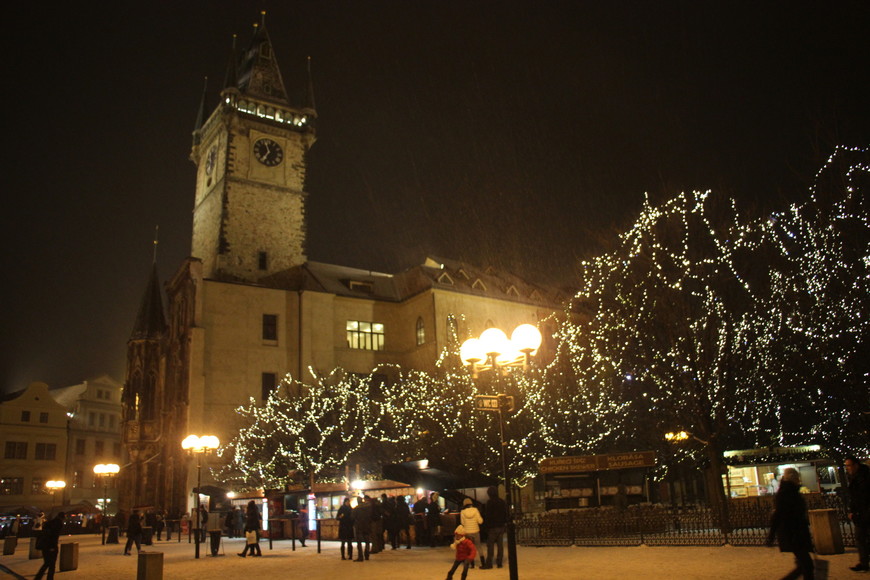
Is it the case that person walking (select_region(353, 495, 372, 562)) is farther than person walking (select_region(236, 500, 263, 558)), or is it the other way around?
person walking (select_region(236, 500, 263, 558))

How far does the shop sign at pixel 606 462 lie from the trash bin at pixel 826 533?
865 cm

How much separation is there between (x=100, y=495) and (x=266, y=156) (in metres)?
41.1

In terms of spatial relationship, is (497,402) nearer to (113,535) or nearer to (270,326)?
(113,535)

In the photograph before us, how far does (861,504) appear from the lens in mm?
11164

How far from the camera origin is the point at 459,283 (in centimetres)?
4900

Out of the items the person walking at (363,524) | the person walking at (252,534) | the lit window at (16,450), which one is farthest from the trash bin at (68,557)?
the lit window at (16,450)

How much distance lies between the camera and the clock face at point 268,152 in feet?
181

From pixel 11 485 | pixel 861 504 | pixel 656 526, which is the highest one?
pixel 11 485

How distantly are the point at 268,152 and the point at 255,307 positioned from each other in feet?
51.1

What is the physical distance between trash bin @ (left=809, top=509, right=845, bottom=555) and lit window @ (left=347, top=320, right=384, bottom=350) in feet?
120

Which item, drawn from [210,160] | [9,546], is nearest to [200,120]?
[210,160]

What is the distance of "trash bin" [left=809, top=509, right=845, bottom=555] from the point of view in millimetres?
13945

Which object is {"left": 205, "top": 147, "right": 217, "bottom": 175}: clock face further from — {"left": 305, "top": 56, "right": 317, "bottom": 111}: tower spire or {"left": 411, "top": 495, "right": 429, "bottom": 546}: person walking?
{"left": 411, "top": 495, "right": 429, "bottom": 546}: person walking

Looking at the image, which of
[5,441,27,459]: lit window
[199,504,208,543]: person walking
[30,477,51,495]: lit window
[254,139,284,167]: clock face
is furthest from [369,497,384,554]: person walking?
[5,441,27,459]: lit window
